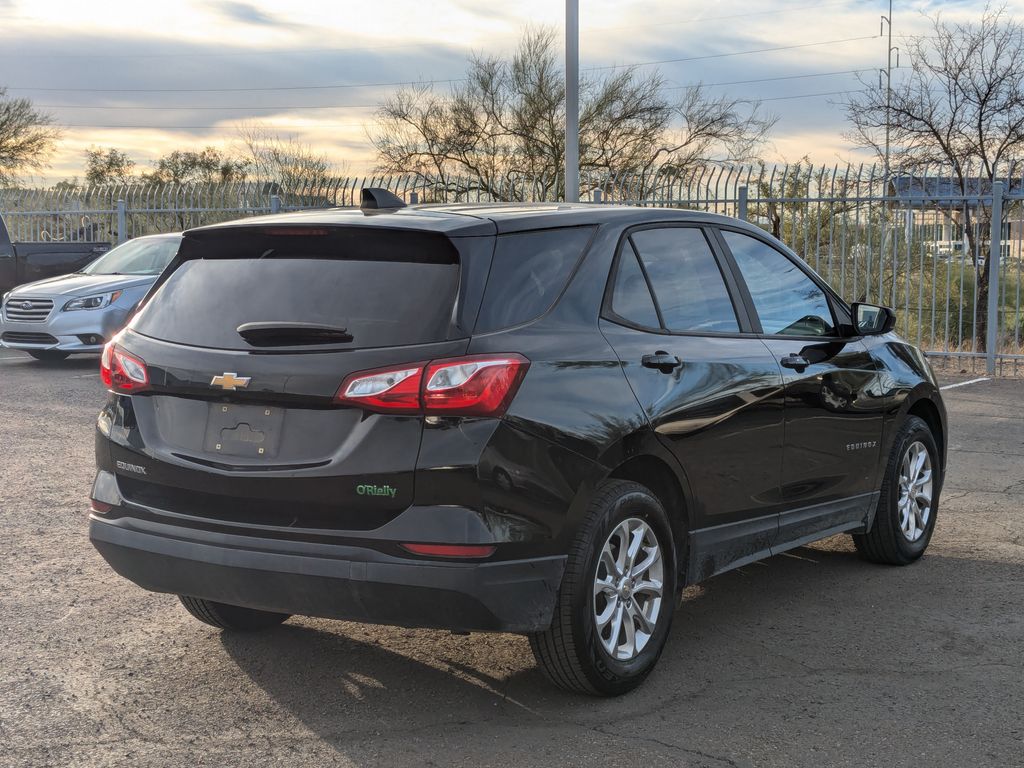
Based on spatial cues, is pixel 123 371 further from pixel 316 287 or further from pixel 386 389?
pixel 386 389

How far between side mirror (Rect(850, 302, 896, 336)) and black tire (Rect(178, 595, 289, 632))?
289 cm

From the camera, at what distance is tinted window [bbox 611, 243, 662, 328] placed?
4.38 m

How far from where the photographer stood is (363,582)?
145 inches

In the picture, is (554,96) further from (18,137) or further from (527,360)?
(527,360)

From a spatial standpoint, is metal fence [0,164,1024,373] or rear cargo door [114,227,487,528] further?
metal fence [0,164,1024,373]

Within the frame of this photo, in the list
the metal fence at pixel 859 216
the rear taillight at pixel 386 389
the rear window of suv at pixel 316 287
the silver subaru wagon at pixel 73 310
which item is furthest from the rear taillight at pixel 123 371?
the silver subaru wagon at pixel 73 310

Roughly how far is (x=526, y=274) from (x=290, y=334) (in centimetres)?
79

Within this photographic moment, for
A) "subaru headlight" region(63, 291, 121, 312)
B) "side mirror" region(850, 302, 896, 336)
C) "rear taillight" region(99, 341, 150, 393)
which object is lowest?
"subaru headlight" region(63, 291, 121, 312)

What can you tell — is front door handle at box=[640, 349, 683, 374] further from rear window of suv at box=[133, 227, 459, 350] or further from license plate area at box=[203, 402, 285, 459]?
license plate area at box=[203, 402, 285, 459]

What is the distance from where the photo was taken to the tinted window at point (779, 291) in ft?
17.1

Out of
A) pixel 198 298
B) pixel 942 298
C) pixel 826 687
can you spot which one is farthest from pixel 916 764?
pixel 942 298

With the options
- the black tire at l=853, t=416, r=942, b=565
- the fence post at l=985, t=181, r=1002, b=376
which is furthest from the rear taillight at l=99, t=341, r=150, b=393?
the fence post at l=985, t=181, r=1002, b=376

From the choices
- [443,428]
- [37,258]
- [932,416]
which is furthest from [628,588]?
[37,258]

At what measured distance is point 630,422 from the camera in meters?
4.14
